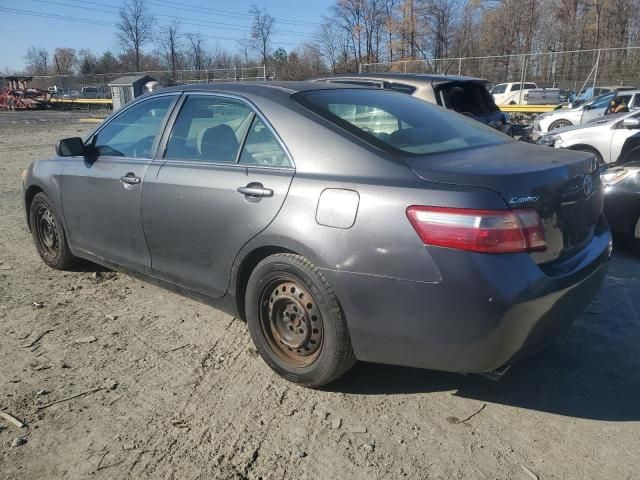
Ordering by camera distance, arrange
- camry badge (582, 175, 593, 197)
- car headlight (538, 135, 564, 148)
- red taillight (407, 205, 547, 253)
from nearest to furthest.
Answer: red taillight (407, 205, 547, 253) < camry badge (582, 175, 593, 197) < car headlight (538, 135, 564, 148)

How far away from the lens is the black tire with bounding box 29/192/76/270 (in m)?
4.46

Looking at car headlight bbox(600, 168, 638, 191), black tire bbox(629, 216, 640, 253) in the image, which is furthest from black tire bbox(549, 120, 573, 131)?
black tire bbox(629, 216, 640, 253)

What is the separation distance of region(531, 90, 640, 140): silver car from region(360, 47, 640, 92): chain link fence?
9717mm

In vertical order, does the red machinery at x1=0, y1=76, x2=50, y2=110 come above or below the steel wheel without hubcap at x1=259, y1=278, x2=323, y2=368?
above

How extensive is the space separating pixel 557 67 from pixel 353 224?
99.2 ft

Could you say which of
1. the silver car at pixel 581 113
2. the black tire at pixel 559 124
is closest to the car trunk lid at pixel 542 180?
the silver car at pixel 581 113

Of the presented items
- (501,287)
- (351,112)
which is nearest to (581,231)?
(501,287)

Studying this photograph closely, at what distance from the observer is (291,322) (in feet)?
9.30

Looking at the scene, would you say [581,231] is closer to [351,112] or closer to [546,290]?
[546,290]

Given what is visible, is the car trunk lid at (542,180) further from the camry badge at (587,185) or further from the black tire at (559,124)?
the black tire at (559,124)

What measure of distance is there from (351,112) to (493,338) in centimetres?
151

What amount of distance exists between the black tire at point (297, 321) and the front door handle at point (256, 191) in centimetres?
33

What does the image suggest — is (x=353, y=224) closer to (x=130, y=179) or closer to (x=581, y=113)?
(x=130, y=179)

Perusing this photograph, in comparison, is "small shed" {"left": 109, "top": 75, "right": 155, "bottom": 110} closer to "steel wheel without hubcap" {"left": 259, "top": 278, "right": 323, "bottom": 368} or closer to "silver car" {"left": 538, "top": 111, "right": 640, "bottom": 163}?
"silver car" {"left": 538, "top": 111, "right": 640, "bottom": 163}
